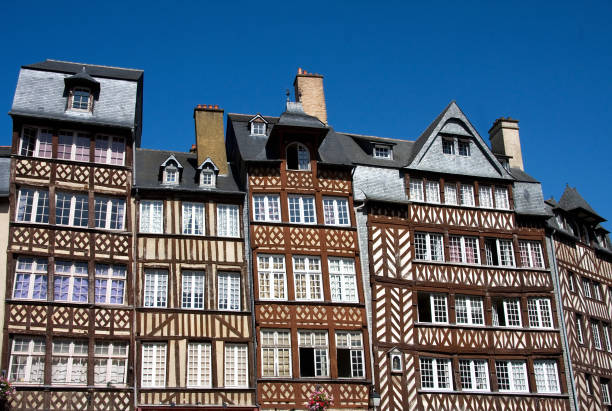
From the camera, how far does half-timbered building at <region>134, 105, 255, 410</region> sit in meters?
22.9

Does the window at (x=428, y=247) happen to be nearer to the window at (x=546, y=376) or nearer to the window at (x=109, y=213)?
the window at (x=546, y=376)

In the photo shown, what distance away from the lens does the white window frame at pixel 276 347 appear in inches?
929

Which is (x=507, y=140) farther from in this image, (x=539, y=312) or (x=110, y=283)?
(x=110, y=283)

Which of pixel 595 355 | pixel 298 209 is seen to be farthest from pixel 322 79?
pixel 595 355

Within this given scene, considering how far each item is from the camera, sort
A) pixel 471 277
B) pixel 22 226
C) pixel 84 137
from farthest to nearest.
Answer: pixel 471 277 < pixel 84 137 < pixel 22 226

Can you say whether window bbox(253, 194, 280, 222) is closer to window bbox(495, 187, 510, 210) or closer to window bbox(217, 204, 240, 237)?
window bbox(217, 204, 240, 237)

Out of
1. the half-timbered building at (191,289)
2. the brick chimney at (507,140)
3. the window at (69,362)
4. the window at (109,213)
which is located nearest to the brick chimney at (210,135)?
the half-timbered building at (191,289)

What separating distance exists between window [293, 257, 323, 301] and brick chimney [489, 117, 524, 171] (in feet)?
31.6

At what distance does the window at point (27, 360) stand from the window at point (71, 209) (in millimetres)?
3452

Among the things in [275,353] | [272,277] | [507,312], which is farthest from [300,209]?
[507,312]

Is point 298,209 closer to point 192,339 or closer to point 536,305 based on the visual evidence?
point 192,339

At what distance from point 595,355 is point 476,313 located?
510 cm

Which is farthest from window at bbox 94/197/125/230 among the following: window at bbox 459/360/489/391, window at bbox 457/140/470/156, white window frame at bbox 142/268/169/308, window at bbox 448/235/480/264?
window at bbox 457/140/470/156

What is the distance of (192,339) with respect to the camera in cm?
2344
